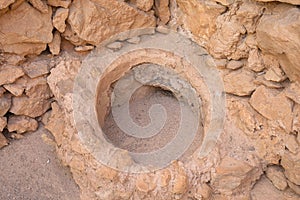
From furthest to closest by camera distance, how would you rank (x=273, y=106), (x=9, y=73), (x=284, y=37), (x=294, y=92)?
(x=9, y=73)
(x=273, y=106)
(x=294, y=92)
(x=284, y=37)

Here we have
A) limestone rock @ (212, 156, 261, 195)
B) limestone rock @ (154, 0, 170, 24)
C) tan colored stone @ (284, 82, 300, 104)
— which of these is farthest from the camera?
limestone rock @ (154, 0, 170, 24)

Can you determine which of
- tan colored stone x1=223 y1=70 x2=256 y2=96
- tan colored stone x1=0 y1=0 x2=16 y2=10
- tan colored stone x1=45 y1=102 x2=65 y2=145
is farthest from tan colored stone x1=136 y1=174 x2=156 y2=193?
tan colored stone x1=0 y1=0 x2=16 y2=10

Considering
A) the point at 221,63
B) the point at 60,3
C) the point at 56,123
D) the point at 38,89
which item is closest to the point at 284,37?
the point at 221,63

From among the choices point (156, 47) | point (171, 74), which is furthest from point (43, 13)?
point (171, 74)

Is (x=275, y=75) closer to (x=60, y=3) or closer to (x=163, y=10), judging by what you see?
(x=163, y=10)

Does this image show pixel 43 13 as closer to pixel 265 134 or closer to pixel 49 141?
pixel 49 141

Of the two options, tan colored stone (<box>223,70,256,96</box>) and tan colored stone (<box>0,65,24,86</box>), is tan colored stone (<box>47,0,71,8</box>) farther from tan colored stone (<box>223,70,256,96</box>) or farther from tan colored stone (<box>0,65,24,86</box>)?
tan colored stone (<box>223,70,256,96</box>)

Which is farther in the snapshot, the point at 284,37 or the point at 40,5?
the point at 40,5
